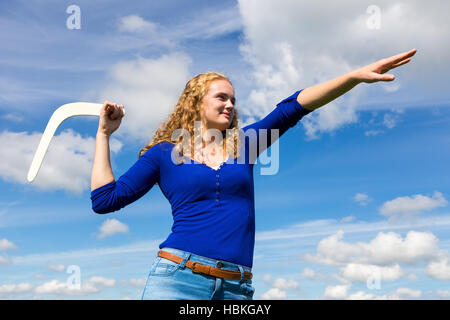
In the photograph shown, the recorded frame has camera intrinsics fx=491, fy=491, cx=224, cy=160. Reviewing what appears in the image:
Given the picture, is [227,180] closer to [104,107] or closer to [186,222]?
[186,222]

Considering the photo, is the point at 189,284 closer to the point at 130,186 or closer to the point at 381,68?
the point at 130,186

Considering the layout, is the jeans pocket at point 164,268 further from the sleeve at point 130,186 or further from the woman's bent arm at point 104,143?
the woman's bent arm at point 104,143

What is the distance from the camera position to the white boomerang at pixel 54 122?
17.6ft

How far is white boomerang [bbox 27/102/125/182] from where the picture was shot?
211 inches

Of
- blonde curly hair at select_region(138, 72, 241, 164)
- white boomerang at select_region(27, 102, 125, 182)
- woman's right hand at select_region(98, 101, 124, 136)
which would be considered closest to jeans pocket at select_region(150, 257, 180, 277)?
blonde curly hair at select_region(138, 72, 241, 164)

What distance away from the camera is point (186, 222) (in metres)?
4.71

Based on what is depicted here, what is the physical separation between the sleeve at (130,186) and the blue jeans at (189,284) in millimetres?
835

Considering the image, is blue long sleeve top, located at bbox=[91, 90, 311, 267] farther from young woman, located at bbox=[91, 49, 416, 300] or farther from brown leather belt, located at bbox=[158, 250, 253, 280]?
brown leather belt, located at bbox=[158, 250, 253, 280]

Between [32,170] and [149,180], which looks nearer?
[149,180]

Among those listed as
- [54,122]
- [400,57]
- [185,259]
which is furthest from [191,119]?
[400,57]

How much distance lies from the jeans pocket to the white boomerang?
72.3 inches

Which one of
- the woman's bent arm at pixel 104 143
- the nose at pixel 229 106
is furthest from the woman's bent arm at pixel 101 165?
the nose at pixel 229 106
